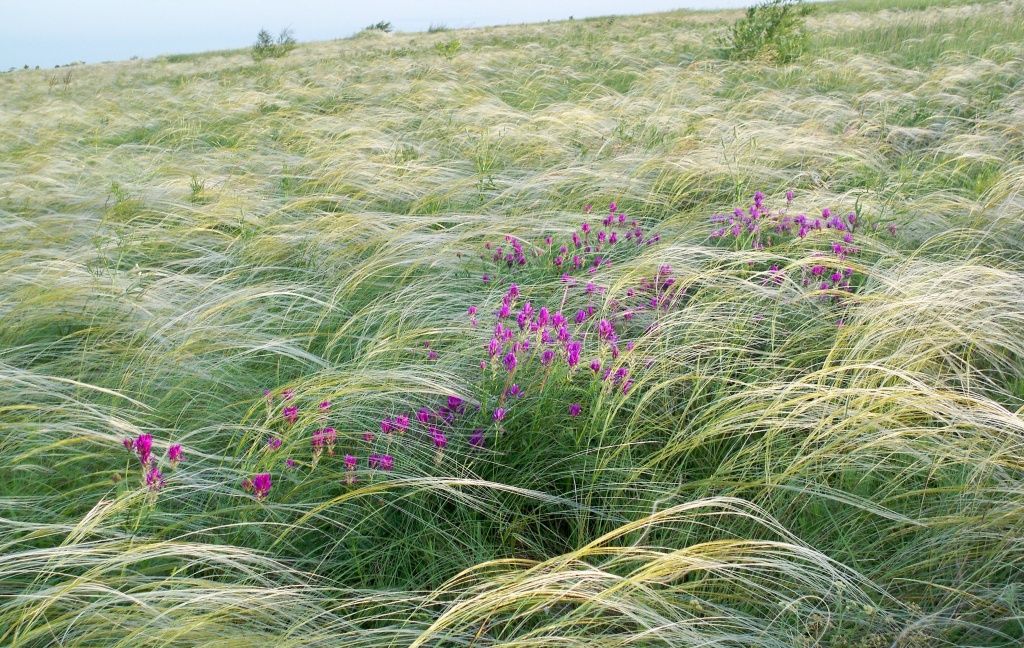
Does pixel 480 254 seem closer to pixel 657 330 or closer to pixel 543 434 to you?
pixel 657 330

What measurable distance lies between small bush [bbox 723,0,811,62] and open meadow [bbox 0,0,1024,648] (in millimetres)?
4269

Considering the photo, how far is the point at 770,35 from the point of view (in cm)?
855

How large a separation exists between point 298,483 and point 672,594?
2.99 feet

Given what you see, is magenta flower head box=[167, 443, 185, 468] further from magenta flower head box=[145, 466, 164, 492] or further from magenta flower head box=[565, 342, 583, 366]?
magenta flower head box=[565, 342, 583, 366]

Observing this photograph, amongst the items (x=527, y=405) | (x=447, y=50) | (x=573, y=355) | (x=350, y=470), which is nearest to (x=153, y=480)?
(x=350, y=470)

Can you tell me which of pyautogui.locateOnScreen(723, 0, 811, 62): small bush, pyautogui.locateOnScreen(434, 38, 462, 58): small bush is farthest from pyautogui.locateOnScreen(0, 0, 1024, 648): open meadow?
pyautogui.locateOnScreen(434, 38, 462, 58): small bush

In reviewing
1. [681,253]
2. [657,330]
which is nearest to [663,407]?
[657,330]

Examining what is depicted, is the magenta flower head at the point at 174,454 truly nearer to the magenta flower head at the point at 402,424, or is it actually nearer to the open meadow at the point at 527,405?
the open meadow at the point at 527,405

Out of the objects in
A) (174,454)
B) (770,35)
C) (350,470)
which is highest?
(770,35)

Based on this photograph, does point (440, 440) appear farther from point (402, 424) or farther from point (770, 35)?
point (770, 35)

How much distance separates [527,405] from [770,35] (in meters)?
8.11

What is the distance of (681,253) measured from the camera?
2.86m

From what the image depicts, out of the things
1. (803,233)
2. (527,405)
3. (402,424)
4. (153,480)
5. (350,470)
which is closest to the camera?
(153,480)

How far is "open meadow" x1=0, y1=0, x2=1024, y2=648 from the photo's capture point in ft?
4.58
